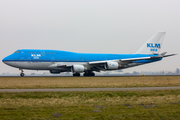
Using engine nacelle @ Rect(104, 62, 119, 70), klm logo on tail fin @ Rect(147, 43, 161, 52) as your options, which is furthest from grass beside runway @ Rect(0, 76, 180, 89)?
klm logo on tail fin @ Rect(147, 43, 161, 52)

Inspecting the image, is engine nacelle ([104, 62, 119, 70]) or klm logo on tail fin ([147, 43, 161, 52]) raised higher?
klm logo on tail fin ([147, 43, 161, 52])

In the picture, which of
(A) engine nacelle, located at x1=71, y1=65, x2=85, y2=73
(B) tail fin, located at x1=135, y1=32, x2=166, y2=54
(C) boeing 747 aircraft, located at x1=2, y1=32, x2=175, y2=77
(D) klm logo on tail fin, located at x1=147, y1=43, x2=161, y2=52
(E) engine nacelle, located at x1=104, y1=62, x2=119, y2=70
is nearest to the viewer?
(C) boeing 747 aircraft, located at x1=2, y1=32, x2=175, y2=77

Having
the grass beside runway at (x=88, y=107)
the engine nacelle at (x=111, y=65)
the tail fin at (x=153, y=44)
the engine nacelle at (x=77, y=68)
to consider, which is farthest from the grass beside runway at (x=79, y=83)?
the tail fin at (x=153, y=44)

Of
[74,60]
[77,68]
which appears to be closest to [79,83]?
[77,68]

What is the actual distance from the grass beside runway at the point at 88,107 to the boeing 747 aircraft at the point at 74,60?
2499 cm

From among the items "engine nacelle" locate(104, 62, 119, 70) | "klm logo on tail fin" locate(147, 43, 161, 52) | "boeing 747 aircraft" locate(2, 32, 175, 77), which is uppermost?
"klm logo on tail fin" locate(147, 43, 161, 52)

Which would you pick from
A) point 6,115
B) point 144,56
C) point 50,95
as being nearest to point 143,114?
point 6,115

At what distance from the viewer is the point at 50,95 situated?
17688mm

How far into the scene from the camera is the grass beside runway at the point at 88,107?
1142cm

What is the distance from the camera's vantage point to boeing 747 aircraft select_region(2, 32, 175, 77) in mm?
42081

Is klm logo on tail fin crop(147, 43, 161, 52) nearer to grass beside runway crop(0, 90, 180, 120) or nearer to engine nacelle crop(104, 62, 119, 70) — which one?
engine nacelle crop(104, 62, 119, 70)

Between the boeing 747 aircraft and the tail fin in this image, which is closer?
the boeing 747 aircraft

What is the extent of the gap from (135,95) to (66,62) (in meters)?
27.0

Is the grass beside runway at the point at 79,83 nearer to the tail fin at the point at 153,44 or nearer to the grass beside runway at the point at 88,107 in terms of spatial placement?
the grass beside runway at the point at 88,107
